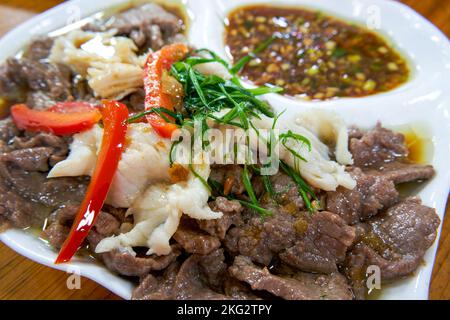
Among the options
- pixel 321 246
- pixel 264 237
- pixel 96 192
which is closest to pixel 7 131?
pixel 96 192

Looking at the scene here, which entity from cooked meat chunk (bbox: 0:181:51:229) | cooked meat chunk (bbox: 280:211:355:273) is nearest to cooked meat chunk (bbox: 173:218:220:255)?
cooked meat chunk (bbox: 280:211:355:273)

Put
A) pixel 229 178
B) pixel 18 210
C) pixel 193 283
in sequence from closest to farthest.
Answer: pixel 193 283, pixel 229 178, pixel 18 210

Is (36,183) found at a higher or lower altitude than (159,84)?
lower

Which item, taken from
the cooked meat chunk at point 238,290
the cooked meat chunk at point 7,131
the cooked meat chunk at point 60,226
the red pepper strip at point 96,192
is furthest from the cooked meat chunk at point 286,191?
the cooked meat chunk at point 7,131

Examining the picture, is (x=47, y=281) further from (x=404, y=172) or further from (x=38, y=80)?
(x=404, y=172)

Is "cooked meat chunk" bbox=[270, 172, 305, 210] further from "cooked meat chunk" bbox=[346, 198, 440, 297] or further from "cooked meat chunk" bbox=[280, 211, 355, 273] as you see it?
"cooked meat chunk" bbox=[346, 198, 440, 297]

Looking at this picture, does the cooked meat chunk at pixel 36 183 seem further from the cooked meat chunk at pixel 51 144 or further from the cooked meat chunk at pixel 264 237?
the cooked meat chunk at pixel 264 237
